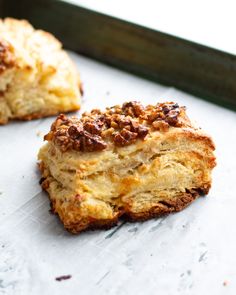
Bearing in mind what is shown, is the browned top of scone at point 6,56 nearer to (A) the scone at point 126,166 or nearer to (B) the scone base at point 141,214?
(A) the scone at point 126,166

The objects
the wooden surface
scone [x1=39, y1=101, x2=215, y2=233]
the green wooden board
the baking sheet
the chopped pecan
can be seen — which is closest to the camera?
the baking sheet

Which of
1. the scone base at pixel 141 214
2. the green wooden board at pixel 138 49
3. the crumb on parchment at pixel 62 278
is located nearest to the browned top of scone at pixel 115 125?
the scone base at pixel 141 214

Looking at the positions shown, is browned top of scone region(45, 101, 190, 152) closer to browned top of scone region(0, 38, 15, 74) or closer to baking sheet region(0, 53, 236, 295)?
baking sheet region(0, 53, 236, 295)

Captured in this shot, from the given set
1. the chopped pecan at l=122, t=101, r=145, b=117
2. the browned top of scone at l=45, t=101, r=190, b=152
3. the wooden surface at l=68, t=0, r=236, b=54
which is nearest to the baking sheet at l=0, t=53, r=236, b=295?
the browned top of scone at l=45, t=101, r=190, b=152

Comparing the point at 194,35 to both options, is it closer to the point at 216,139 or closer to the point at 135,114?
the point at 216,139

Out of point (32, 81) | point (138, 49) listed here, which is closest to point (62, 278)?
point (32, 81)

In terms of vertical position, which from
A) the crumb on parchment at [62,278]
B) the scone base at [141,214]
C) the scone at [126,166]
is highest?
the scone at [126,166]

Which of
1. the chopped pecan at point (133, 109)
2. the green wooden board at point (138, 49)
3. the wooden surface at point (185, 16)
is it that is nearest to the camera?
the chopped pecan at point (133, 109)
